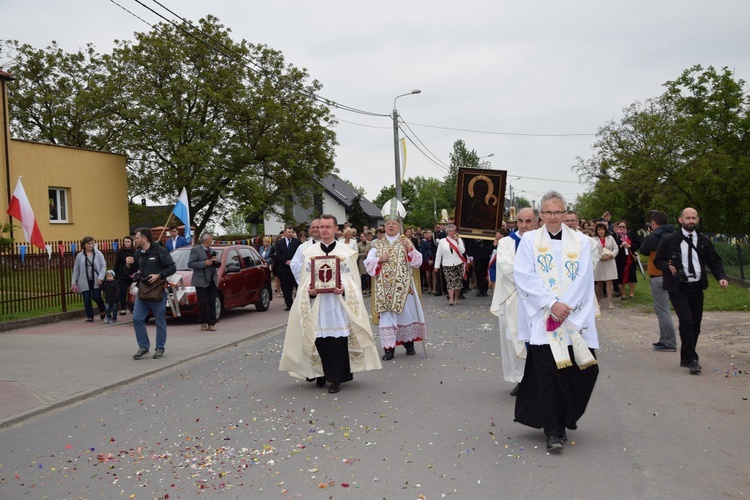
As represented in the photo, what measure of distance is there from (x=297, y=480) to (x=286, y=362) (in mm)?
3510

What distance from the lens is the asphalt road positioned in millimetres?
5027

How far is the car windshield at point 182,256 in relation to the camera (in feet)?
54.1

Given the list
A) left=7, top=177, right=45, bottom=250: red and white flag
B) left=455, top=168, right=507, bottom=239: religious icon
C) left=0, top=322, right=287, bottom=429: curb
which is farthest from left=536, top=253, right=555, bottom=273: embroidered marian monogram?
left=455, top=168, right=507, bottom=239: religious icon

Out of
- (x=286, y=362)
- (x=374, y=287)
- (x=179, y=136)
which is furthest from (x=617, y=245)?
(x=179, y=136)

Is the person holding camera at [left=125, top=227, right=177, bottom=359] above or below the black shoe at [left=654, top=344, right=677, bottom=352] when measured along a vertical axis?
above

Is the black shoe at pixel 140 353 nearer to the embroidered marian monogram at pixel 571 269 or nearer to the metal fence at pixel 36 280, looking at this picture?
the metal fence at pixel 36 280

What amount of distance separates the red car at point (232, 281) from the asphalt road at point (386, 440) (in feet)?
20.7

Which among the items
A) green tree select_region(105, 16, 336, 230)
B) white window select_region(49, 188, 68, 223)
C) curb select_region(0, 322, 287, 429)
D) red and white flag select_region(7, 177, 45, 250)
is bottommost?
curb select_region(0, 322, 287, 429)

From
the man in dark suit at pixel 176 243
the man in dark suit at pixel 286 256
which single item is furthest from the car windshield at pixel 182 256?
the man in dark suit at pixel 286 256

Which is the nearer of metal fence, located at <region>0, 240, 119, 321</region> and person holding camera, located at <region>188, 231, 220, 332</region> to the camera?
person holding camera, located at <region>188, 231, 220, 332</region>

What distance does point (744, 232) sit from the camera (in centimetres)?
2448

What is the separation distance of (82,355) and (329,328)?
5318 millimetres

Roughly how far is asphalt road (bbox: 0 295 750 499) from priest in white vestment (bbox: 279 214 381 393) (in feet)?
0.89

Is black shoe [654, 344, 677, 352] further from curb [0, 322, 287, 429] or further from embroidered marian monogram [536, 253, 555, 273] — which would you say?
curb [0, 322, 287, 429]
